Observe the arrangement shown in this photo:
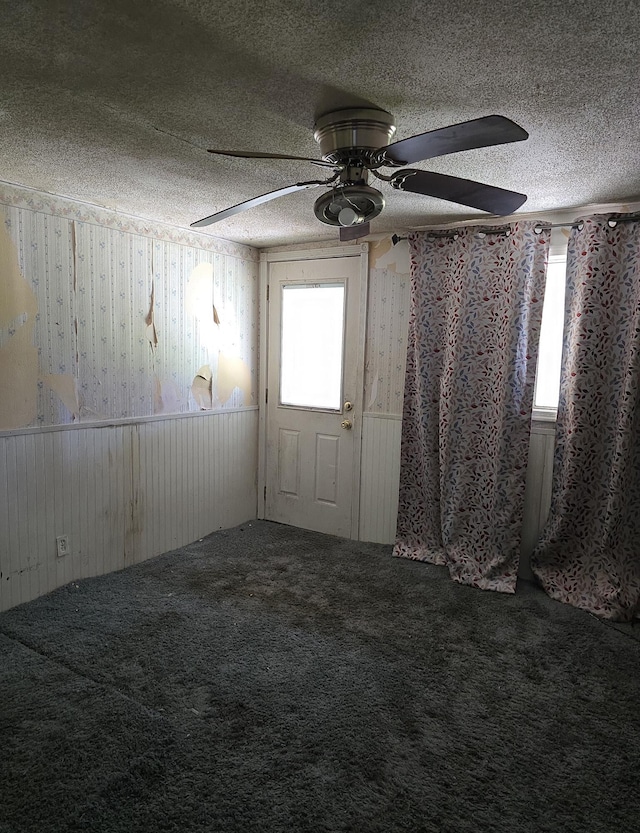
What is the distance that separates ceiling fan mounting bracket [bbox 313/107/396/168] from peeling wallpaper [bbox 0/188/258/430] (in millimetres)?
1811

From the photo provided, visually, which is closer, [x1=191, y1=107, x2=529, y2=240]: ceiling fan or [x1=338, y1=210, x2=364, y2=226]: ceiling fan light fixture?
[x1=191, y1=107, x2=529, y2=240]: ceiling fan

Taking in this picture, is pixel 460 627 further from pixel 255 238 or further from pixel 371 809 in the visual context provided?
pixel 255 238

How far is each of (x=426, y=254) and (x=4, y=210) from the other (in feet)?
7.96

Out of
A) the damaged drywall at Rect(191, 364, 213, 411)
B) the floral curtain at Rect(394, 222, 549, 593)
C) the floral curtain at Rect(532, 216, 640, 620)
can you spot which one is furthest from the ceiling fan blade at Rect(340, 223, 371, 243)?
the damaged drywall at Rect(191, 364, 213, 411)

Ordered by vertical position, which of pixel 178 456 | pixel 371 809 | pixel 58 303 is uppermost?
pixel 58 303

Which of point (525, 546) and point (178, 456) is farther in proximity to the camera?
point (178, 456)

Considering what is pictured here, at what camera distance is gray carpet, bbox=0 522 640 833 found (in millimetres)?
1648

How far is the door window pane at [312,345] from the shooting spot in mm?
4008

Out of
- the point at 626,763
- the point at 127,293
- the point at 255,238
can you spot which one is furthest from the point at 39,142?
the point at 626,763

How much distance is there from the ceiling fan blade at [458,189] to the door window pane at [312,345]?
6.59ft

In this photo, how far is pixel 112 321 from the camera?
3223mm

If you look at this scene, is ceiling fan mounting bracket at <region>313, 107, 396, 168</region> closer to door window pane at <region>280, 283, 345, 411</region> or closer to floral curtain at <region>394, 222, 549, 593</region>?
floral curtain at <region>394, 222, 549, 593</region>

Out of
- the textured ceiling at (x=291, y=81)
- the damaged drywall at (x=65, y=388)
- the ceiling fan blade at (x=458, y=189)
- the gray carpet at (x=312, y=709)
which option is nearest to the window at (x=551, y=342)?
the textured ceiling at (x=291, y=81)

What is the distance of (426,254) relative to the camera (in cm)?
346
